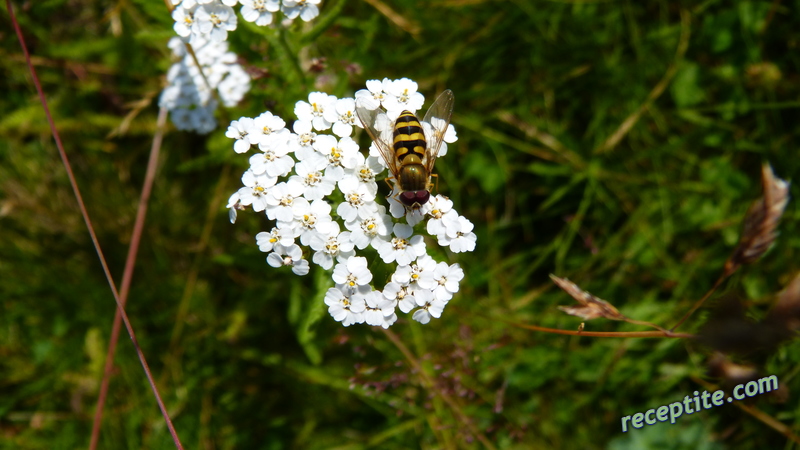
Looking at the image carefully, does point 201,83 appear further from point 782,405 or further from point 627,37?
point 782,405

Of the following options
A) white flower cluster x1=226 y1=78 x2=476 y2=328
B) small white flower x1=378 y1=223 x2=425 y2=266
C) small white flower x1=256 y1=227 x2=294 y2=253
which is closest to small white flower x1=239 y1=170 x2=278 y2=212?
white flower cluster x1=226 y1=78 x2=476 y2=328

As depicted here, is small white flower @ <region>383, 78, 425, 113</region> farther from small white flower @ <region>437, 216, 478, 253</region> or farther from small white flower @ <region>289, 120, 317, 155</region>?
small white flower @ <region>437, 216, 478, 253</region>

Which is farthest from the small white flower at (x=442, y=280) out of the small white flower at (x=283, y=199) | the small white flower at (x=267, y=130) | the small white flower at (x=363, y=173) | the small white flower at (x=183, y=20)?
the small white flower at (x=183, y=20)

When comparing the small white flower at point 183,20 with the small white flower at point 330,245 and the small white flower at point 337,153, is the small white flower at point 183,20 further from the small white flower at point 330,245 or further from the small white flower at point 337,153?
the small white flower at point 330,245

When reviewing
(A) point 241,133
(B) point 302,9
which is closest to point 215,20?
(B) point 302,9

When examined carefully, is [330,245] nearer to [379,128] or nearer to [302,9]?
[379,128]
